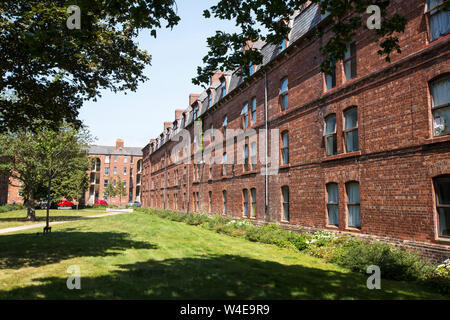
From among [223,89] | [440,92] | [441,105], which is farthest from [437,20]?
[223,89]

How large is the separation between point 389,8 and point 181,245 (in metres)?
11.9

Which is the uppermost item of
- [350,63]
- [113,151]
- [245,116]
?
[113,151]

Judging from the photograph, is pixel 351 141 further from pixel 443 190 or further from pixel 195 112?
pixel 195 112

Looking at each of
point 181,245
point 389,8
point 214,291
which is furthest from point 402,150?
point 181,245

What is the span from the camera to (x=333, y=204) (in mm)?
13609

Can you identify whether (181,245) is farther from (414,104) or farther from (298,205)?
(414,104)

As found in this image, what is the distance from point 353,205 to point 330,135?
3.17 metres

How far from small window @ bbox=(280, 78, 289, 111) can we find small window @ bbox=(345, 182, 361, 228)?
645 cm

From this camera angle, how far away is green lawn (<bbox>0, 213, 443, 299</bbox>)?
6.48m

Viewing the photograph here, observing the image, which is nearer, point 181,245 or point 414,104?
point 414,104

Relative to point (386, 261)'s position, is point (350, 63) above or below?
above

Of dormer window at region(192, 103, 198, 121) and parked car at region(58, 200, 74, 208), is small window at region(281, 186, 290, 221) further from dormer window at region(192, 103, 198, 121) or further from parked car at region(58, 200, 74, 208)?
parked car at region(58, 200, 74, 208)

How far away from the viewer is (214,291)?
6.62 m

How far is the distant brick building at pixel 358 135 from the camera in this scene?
9633 mm
